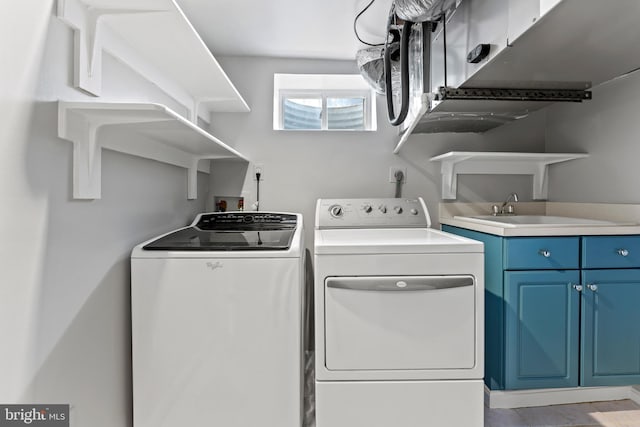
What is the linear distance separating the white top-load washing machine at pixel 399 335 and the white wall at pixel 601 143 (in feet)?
3.89

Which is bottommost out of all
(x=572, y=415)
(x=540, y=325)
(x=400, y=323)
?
(x=572, y=415)

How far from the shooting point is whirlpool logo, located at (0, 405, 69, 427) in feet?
2.82

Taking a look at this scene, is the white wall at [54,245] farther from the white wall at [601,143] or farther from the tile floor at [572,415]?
the white wall at [601,143]

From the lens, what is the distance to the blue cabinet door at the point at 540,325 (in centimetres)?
176

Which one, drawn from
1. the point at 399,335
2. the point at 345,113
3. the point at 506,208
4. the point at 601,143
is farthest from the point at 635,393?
the point at 345,113

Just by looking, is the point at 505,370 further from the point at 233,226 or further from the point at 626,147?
the point at 233,226

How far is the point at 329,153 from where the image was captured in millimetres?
2512

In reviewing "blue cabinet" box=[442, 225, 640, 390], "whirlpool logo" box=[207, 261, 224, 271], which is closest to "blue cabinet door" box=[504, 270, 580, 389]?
"blue cabinet" box=[442, 225, 640, 390]

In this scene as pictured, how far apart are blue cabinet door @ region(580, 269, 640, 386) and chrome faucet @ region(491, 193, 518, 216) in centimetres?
75

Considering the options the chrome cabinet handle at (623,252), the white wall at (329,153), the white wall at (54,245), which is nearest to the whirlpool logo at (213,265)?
the white wall at (54,245)

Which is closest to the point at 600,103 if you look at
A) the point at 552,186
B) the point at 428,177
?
the point at 552,186

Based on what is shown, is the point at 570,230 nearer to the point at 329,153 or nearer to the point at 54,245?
the point at 329,153

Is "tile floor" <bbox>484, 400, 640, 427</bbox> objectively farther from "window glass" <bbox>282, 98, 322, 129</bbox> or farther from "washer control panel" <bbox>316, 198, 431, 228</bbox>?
"window glass" <bbox>282, 98, 322, 129</bbox>

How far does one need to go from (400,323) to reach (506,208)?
5.08 ft
